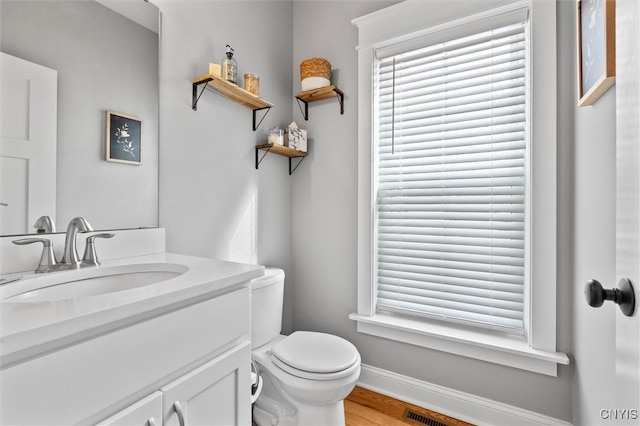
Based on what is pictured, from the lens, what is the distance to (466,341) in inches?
59.1

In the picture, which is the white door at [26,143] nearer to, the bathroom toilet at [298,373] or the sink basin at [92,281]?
the sink basin at [92,281]

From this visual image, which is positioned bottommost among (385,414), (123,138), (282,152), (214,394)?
(385,414)

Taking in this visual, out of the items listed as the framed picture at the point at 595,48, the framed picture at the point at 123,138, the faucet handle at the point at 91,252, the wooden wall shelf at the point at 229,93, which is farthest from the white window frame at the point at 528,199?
the faucet handle at the point at 91,252

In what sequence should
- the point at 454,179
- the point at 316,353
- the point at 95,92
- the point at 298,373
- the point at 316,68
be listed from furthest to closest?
the point at 316,68
the point at 454,179
the point at 316,353
the point at 298,373
the point at 95,92

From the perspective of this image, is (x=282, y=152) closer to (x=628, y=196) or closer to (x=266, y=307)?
(x=266, y=307)

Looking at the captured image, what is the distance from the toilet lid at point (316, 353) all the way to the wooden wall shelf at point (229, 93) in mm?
1196

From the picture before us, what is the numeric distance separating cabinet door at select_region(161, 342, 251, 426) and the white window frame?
3.27 ft

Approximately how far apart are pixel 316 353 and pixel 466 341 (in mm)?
747

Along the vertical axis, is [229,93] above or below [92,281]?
above

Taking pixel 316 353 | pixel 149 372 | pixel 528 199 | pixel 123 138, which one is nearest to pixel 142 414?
pixel 149 372

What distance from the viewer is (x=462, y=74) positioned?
1599mm

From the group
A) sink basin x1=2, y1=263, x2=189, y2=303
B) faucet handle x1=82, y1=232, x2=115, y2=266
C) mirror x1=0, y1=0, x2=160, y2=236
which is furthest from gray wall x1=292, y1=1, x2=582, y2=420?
faucet handle x1=82, y1=232, x2=115, y2=266

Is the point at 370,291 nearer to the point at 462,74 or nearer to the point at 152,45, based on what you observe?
the point at 462,74

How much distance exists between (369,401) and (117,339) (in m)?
1.51
